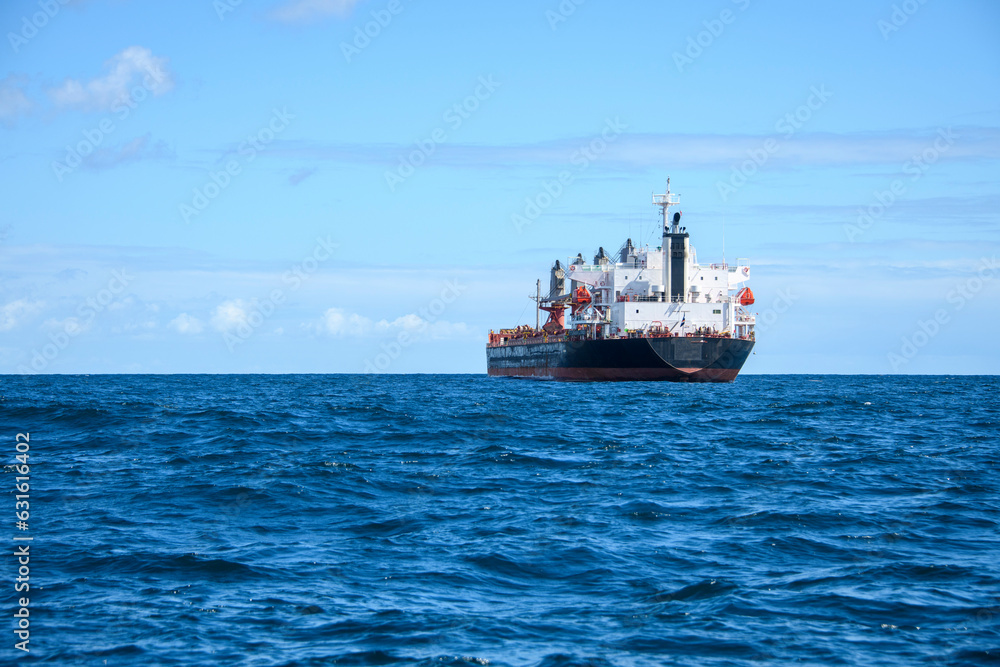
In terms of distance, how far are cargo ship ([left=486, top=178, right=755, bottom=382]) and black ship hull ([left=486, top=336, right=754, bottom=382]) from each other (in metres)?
0.08

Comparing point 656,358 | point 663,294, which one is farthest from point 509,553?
point 663,294

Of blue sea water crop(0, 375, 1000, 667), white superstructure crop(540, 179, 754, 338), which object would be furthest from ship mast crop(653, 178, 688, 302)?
blue sea water crop(0, 375, 1000, 667)

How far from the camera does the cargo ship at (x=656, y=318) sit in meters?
67.2

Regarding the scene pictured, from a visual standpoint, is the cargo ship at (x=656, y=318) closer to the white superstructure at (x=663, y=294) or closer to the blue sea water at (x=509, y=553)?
the white superstructure at (x=663, y=294)

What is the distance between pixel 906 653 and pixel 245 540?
32.2ft

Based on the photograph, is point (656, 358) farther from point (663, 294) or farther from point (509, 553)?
point (509, 553)

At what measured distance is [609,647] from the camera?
31.7 ft

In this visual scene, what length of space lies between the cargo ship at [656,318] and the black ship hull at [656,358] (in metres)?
0.08

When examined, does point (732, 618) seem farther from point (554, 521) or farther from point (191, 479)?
point (191, 479)

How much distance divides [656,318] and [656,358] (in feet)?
27.0

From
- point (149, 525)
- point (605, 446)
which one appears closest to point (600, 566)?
point (149, 525)

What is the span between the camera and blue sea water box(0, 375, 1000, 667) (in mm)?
9781

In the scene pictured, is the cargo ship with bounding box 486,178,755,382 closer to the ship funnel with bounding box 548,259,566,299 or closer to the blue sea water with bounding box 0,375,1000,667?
the ship funnel with bounding box 548,259,566,299

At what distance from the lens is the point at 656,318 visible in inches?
2899
